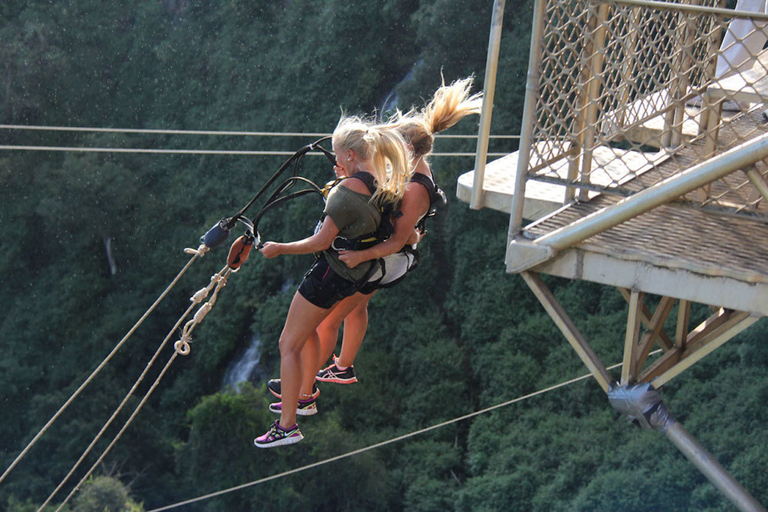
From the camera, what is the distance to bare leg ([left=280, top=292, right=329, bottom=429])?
390cm

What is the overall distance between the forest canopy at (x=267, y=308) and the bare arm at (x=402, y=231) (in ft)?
22.5

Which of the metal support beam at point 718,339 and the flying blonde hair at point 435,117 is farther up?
the flying blonde hair at point 435,117

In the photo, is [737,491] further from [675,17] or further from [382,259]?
[675,17]

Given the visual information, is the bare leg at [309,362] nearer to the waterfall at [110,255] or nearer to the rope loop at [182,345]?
the rope loop at [182,345]

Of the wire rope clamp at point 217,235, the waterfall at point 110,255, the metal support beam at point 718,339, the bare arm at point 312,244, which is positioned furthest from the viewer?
the waterfall at point 110,255

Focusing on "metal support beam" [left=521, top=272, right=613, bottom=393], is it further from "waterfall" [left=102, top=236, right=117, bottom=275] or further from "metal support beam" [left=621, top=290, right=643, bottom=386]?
"waterfall" [left=102, top=236, right=117, bottom=275]

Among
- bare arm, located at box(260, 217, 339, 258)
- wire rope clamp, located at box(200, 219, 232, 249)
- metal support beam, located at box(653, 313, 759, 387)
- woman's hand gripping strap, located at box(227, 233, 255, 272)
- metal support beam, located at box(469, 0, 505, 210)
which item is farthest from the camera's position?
wire rope clamp, located at box(200, 219, 232, 249)

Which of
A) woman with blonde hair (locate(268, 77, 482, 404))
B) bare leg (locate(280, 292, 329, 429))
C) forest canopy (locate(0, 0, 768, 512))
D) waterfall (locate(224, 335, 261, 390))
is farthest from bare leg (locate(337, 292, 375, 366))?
waterfall (locate(224, 335, 261, 390))

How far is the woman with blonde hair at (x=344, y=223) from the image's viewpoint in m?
3.61

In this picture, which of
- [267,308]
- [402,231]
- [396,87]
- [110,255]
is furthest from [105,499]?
[402,231]

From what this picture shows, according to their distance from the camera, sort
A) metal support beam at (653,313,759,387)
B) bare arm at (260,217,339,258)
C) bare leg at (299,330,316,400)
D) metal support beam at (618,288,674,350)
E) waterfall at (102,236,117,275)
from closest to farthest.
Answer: metal support beam at (653,313,759,387)
bare arm at (260,217,339,258)
bare leg at (299,330,316,400)
metal support beam at (618,288,674,350)
waterfall at (102,236,117,275)

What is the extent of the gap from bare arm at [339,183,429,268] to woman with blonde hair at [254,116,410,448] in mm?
65

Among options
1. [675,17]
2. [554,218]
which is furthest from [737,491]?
[675,17]

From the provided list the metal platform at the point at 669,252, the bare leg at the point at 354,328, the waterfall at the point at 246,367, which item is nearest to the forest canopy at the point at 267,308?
the waterfall at the point at 246,367
